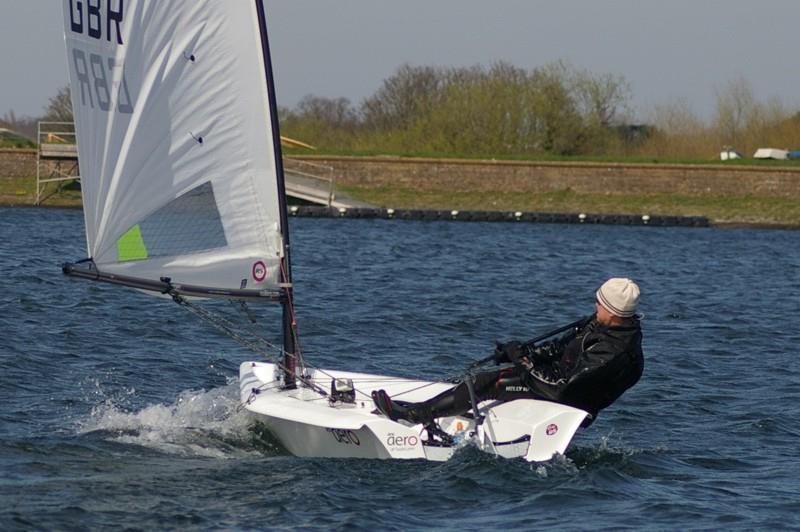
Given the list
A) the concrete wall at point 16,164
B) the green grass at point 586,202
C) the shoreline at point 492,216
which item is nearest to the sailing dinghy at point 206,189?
the shoreline at point 492,216

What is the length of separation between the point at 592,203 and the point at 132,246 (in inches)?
1088

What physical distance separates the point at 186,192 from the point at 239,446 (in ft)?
4.93

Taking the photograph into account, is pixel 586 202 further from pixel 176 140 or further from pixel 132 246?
pixel 132 246

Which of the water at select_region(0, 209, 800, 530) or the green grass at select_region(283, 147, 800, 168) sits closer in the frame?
the water at select_region(0, 209, 800, 530)

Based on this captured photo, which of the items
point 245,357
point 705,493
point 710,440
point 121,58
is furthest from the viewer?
point 245,357

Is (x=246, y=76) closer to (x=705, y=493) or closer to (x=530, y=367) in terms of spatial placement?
(x=530, y=367)

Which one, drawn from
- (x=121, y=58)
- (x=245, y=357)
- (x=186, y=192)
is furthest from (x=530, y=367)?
(x=245, y=357)

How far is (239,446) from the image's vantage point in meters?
7.37

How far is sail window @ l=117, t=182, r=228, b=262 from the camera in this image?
7.62 meters

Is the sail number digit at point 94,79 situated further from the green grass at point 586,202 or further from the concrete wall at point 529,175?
the concrete wall at point 529,175

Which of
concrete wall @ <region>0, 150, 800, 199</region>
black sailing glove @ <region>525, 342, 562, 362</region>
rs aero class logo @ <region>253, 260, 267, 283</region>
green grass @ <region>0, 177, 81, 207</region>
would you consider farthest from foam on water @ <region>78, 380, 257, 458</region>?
concrete wall @ <region>0, 150, 800, 199</region>

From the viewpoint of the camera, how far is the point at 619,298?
679cm

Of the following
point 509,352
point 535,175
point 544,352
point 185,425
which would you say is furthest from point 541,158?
point 509,352

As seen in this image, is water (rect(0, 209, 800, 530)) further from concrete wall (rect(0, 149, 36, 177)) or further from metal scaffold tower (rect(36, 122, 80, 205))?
concrete wall (rect(0, 149, 36, 177))
